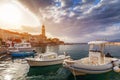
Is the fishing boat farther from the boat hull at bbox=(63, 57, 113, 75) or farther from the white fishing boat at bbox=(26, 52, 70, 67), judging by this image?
the boat hull at bbox=(63, 57, 113, 75)

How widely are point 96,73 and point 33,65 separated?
12662 mm

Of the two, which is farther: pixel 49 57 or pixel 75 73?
pixel 49 57

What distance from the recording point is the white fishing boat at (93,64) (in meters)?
21.4

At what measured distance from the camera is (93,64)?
74.5 feet

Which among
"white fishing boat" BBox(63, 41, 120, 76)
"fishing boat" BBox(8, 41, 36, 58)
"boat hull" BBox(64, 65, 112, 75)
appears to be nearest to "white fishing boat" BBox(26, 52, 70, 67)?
"white fishing boat" BBox(63, 41, 120, 76)

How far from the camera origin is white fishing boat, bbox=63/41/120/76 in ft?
70.3

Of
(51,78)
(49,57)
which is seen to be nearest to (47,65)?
(49,57)

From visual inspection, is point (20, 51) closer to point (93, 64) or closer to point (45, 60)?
point (45, 60)

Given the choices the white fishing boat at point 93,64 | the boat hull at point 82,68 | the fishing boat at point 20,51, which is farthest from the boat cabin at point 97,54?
the fishing boat at point 20,51

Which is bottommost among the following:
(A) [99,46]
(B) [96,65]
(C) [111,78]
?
(C) [111,78]

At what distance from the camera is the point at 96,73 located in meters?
22.5

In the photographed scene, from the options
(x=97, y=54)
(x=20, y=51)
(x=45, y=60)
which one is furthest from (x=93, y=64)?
(x=20, y=51)

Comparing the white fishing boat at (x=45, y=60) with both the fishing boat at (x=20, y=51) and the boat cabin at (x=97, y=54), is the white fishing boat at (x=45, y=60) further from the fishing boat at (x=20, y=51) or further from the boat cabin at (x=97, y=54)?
the fishing boat at (x=20, y=51)

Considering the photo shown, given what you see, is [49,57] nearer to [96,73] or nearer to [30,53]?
[96,73]
